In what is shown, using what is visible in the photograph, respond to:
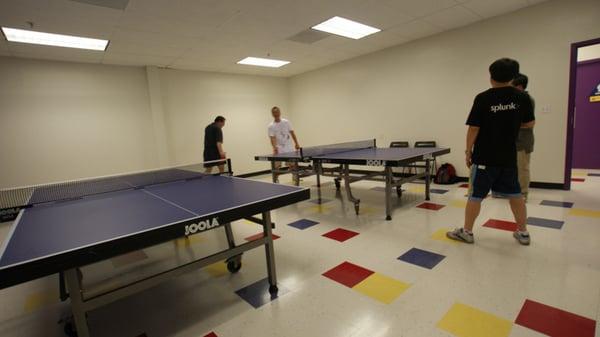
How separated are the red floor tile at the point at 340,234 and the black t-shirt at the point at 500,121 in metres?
1.43

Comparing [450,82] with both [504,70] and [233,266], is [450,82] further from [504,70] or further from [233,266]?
[233,266]

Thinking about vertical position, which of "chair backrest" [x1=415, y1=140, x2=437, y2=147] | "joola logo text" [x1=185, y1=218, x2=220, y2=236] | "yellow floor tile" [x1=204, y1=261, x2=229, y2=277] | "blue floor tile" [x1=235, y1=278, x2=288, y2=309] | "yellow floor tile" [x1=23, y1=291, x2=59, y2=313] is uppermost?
"chair backrest" [x1=415, y1=140, x2=437, y2=147]

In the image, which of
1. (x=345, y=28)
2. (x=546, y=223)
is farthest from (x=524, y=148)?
(x=345, y=28)

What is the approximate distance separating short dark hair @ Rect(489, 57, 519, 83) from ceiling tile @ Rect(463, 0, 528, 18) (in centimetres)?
232

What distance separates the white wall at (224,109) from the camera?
22.2 feet

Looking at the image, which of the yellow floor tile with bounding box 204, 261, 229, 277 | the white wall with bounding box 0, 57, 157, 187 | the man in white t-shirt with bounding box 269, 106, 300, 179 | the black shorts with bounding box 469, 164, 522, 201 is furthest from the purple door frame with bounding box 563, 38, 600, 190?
the white wall with bounding box 0, 57, 157, 187

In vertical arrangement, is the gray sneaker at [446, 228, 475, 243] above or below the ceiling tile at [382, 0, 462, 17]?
below

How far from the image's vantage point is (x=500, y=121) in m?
2.40

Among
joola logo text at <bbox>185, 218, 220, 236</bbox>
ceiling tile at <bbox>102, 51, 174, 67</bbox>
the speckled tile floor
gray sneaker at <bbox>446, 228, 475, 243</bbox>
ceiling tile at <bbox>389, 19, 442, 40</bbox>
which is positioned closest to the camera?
joola logo text at <bbox>185, 218, 220, 236</bbox>

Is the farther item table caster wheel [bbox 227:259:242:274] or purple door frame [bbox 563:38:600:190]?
purple door frame [bbox 563:38:600:190]

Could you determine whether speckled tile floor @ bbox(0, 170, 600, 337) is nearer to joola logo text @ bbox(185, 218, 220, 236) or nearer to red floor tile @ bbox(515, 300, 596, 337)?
red floor tile @ bbox(515, 300, 596, 337)

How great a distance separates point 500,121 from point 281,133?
3962 mm

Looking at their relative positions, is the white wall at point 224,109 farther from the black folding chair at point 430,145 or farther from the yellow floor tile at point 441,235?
the yellow floor tile at point 441,235

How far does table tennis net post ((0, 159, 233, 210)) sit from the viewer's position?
7.40 feet
